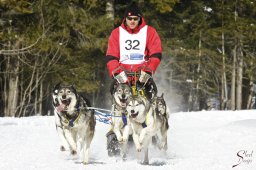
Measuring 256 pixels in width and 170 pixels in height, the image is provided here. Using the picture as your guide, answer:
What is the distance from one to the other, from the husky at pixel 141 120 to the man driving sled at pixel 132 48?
83cm

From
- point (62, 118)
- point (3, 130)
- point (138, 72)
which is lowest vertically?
point (3, 130)

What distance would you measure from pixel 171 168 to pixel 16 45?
51.9 feet

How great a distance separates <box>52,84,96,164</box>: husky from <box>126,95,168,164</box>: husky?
0.67 metres

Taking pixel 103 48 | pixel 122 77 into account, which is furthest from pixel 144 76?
pixel 103 48

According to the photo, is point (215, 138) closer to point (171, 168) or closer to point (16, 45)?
point (171, 168)

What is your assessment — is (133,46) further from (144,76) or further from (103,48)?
(103,48)

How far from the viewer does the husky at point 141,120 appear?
653cm

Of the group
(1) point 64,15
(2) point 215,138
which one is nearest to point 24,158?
(2) point 215,138

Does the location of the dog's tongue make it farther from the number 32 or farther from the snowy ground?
the number 32

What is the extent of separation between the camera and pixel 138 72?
24.3 feet

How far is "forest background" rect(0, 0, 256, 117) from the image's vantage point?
70.4 feet

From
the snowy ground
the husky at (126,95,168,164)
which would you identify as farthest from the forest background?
the husky at (126,95,168,164)

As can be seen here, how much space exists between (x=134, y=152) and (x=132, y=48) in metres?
1.70

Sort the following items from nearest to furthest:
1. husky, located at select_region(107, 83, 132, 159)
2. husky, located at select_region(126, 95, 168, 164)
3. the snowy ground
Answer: the snowy ground, husky, located at select_region(126, 95, 168, 164), husky, located at select_region(107, 83, 132, 159)
